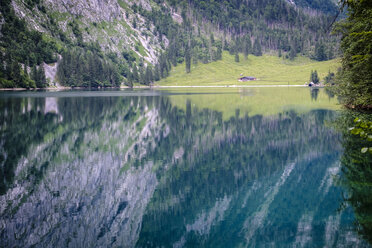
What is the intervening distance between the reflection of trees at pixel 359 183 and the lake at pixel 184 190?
0.19ft

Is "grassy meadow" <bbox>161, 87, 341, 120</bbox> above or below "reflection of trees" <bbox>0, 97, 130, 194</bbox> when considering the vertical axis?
above

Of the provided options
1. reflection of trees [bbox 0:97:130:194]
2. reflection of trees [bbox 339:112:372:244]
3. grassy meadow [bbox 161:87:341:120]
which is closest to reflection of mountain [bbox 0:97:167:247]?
reflection of trees [bbox 0:97:130:194]

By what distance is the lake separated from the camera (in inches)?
495

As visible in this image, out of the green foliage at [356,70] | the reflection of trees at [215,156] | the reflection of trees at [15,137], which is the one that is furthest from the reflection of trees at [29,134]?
the green foliage at [356,70]

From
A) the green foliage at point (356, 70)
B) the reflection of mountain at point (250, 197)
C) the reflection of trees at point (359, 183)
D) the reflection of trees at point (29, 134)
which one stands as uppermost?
the green foliage at point (356, 70)

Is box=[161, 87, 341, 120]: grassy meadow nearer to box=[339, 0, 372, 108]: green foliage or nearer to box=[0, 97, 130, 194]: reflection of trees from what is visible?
box=[339, 0, 372, 108]: green foliage

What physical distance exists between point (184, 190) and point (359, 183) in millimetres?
9417

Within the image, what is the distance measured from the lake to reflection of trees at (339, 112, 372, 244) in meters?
0.06

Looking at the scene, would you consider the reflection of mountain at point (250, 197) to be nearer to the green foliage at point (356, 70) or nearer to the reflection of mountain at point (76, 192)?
the reflection of mountain at point (76, 192)

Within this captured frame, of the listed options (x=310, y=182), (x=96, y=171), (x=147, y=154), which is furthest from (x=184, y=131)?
(x=310, y=182)

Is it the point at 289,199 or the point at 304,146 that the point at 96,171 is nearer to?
the point at 289,199

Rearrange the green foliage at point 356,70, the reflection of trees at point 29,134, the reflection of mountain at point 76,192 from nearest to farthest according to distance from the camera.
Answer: the reflection of mountain at point 76,192 → the reflection of trees at point 29,134 → the green foliage at point 356,70

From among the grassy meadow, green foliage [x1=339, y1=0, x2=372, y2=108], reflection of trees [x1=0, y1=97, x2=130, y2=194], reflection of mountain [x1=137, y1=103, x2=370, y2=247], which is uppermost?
green foliage [x1=339, y1=0, x2=372, y2=108]

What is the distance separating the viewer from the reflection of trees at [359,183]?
41.6 feet
